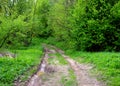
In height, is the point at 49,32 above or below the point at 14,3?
below

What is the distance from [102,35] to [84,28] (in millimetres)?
2603

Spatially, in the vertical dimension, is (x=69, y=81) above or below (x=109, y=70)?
above

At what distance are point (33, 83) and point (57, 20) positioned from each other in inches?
1098

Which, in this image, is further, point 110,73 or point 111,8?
point 111,8

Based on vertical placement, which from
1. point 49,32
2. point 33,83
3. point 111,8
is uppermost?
point 111,8

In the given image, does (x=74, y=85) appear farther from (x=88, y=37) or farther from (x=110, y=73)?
(x=88, y=37)

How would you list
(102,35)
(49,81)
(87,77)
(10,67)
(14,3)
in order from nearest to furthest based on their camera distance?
1. (49,81)
2. (87,77)
3. (10,67)
4. (102,35)
5. (14,3)

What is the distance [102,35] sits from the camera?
29.0 metres

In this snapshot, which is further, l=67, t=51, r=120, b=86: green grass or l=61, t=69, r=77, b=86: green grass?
l=67, t=51, r=120, b=86: green grass

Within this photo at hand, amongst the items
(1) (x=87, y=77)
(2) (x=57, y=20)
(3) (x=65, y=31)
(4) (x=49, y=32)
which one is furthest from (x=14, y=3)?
(1) (x=87, y=77)

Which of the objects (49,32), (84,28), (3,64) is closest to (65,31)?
(84,28)

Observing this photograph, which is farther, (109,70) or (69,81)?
(109,70)

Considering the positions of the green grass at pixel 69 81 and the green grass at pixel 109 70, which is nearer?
the green grass at pixel 69 81

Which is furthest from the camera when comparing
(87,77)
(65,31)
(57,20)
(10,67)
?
(57,20)
